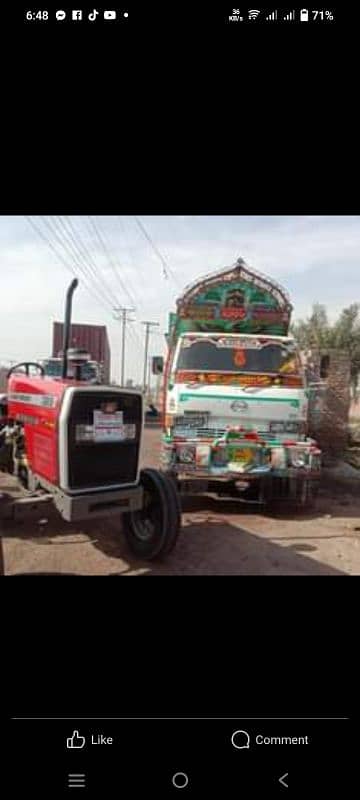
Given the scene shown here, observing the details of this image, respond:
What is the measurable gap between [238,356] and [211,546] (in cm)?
242

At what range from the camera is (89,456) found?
9.89ft

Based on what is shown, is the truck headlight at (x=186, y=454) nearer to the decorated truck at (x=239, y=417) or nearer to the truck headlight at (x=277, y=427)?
the decorated truck at (x=239, y=417)

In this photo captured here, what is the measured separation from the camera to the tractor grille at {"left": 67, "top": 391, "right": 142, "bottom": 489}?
116 inches

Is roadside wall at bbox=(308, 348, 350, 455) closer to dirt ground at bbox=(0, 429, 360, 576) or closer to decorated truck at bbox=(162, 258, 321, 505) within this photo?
decorated truck at bbox=(162, 258, 321, 505)

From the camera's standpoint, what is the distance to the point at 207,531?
14.5 feet

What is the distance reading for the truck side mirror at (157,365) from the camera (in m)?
6.61

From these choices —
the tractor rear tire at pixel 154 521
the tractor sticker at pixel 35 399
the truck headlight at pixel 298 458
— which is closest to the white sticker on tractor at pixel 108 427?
the tractor sticker at pixel 35 399
